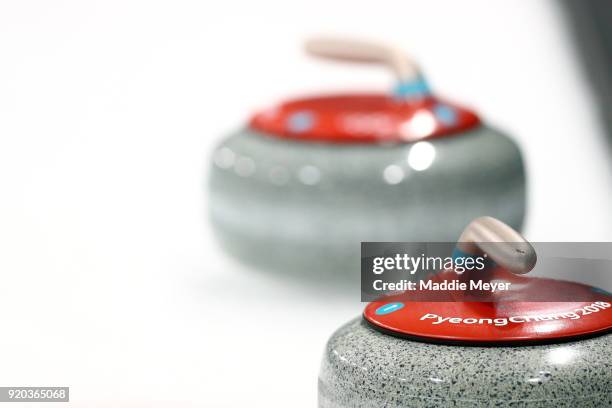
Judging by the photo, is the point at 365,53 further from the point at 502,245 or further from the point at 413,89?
the point at 502,245

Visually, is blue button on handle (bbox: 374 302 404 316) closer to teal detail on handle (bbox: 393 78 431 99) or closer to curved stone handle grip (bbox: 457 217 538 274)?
curved stone handle grip (bbox: 457 217 538 274)

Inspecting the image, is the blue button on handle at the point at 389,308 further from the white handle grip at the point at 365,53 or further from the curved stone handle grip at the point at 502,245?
the white handle grip at the point at 365,53

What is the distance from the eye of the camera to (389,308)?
2.57 feet

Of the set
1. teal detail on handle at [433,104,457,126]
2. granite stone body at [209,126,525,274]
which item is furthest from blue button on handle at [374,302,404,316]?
teal detail on handle at [433,104,457,126]

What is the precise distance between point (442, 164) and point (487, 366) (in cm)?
88

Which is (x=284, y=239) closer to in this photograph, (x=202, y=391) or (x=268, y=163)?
(x=268, y=163)

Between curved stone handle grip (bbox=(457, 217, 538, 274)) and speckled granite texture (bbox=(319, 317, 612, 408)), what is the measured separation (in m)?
0.06

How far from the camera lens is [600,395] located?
681 millimetres

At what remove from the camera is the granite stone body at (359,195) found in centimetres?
153

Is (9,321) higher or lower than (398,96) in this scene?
lower

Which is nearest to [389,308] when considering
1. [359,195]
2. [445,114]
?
[359,195]

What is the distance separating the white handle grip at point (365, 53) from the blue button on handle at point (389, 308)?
0.88 meters

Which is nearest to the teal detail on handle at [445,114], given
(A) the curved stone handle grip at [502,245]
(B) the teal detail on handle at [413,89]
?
(B) the teal detail on handle at [413,89]

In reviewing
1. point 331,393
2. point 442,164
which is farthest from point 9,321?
point 331,393
